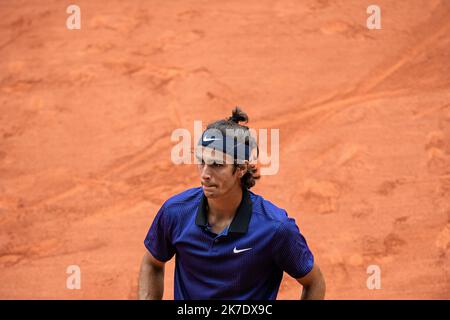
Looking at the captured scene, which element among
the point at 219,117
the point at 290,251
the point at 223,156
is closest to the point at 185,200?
the point at 223,156

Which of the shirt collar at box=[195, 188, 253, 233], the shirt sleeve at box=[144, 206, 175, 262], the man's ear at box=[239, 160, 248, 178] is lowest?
the shirt sleeve at box=[144, 206, 175, 262]

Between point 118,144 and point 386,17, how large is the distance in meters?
3.45

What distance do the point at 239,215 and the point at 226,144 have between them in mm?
319

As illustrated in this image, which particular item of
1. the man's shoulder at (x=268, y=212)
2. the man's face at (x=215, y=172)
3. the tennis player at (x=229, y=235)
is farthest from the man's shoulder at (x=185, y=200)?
the man's shoulder at (x=268, y=212)

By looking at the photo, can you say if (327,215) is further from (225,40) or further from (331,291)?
(225,40)

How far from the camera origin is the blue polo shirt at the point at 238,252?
3064mm

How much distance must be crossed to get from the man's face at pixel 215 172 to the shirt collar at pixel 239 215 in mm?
95

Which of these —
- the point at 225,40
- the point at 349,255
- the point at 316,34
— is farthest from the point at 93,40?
the point at 349,255

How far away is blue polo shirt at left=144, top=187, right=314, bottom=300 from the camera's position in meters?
3.06

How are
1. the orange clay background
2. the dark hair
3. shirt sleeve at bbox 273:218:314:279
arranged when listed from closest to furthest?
shirt sleeve at bbox 273:218:314:279
the dark hair
the orange clay background

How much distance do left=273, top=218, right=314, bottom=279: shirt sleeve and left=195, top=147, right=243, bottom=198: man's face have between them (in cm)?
A: 31

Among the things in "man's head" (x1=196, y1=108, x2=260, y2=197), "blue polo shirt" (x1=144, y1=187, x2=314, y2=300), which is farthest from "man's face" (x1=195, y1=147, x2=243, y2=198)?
"blue polo shirt" (x1=144, y1=187, x2=314, y2=300)

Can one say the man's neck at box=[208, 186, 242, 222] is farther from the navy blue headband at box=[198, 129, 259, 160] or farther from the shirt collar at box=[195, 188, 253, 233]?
the navy blue headband at box=[198, 129, 259, 160]

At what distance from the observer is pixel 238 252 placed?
10.0 feet
